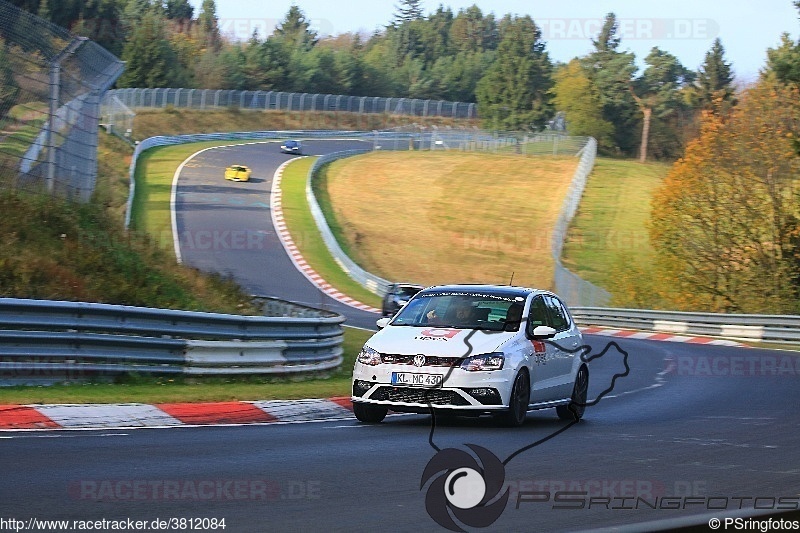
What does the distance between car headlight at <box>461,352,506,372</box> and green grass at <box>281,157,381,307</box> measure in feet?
110

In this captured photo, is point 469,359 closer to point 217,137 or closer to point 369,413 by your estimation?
point 369,413

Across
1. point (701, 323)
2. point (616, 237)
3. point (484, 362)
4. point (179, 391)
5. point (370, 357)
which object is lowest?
point (701, 323)

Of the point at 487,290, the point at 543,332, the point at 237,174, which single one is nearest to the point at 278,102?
the point at 237,174

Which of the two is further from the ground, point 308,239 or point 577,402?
point 577,402

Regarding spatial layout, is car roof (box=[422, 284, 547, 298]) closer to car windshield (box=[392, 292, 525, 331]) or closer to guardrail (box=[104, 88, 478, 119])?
car windshield (box=[392, 292, 525, 331])

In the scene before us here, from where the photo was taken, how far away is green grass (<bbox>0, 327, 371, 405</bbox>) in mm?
12461

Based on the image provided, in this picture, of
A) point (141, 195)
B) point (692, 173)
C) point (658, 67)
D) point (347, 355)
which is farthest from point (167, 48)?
point (347, 355)

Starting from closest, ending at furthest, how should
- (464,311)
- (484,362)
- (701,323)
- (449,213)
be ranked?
(484,362) < (464,311) < (701,323) < (449,213)

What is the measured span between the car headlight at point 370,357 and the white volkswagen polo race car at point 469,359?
1 centimetres

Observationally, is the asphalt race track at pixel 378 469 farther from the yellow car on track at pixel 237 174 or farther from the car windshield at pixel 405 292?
the yellow car on track at pixel 237 174

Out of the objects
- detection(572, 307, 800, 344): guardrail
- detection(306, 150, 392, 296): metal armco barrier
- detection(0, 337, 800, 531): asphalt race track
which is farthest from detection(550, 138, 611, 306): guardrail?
detection(0, 337, 800, 531): asphalt race track

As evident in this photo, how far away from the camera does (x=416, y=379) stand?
469 inches

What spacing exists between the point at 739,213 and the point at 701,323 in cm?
716

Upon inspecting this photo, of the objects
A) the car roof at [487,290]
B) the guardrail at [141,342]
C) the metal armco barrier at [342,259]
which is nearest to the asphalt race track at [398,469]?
the car roof at [487,290]
